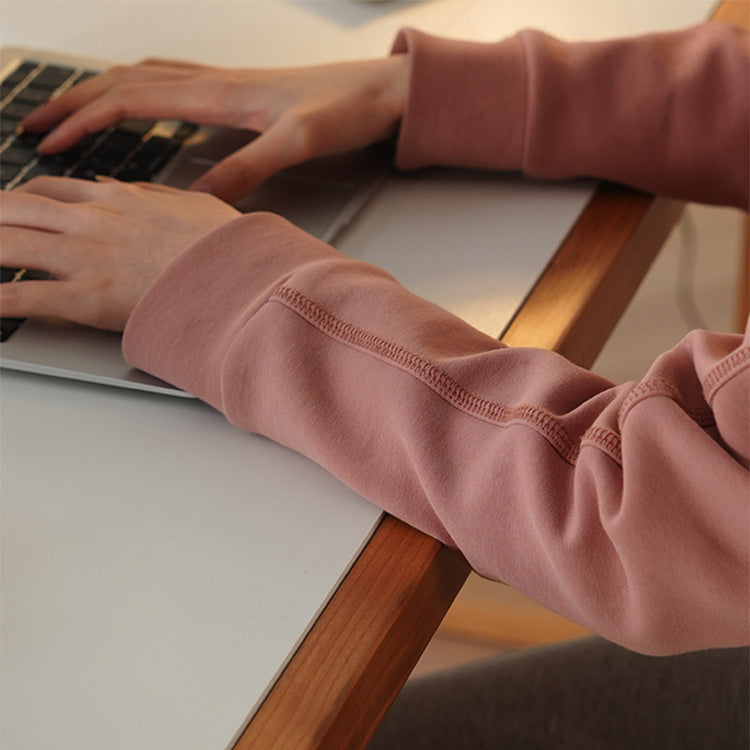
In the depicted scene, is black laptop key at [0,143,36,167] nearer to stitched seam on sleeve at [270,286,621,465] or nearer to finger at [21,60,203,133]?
finger at [21,60,203,133]

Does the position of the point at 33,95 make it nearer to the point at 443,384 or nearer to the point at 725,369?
the point at 443,384

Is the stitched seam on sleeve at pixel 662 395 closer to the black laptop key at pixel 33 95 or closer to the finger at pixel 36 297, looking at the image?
the finger at pixel 36 297

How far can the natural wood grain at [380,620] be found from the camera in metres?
0.39

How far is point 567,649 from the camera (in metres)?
0.71

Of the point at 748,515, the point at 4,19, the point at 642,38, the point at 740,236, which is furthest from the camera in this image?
the point at 740,236

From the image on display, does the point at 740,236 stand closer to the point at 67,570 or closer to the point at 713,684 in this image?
the point at 713,684

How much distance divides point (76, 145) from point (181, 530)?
0.33 meters

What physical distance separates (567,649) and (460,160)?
0.32 m

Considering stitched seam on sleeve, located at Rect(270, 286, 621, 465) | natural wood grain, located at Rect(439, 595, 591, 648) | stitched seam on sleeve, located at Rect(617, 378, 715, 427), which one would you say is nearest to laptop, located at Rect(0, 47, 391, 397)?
stitched seam on sleeve, located at Rect(270, 286, 621, 465)

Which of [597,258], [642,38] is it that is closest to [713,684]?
[597,258]

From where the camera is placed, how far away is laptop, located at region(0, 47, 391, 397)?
0.65 metres

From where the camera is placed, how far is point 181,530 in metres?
0.47

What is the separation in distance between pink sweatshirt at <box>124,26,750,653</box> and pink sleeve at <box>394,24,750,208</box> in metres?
0.17

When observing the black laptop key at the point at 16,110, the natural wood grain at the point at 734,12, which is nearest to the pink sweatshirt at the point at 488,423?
the black laptop key at the point at 16,110
